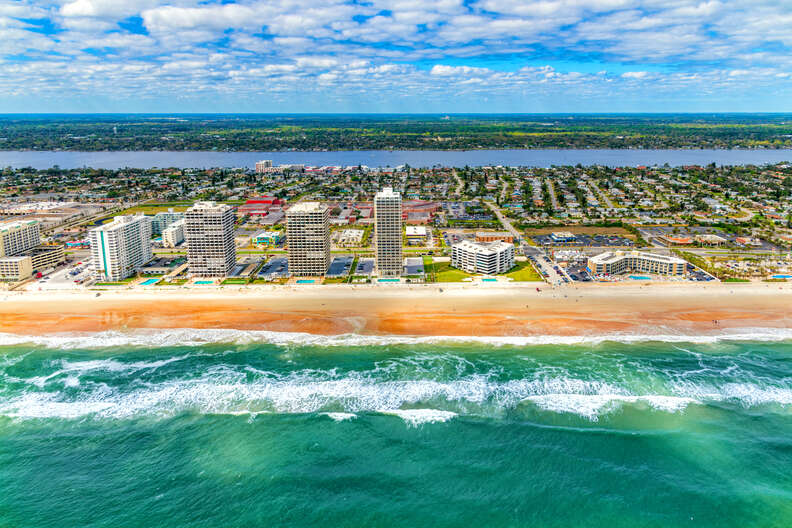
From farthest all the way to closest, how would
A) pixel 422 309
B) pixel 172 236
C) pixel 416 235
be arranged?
pixel 416 235
pixel 172 236
pixel 422 309

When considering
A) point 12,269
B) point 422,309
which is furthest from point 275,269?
point 12,269

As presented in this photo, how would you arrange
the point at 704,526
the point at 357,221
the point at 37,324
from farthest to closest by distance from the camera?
the point at 357,221 → the point at 37,324 → the point at 704,526

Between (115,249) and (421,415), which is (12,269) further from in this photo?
(421,415)

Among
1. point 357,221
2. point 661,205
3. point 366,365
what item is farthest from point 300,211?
point 661,205

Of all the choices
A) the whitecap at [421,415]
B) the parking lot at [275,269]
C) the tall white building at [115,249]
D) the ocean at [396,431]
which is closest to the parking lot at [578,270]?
the ocean at [396,431]

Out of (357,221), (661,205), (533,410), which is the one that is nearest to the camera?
(533,410)

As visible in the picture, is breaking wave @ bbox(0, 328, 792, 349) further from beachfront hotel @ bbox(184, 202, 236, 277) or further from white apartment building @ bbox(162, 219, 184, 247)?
white apartment building @ bbox(162, 219, 184, 247)

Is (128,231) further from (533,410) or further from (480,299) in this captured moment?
(533,410)
